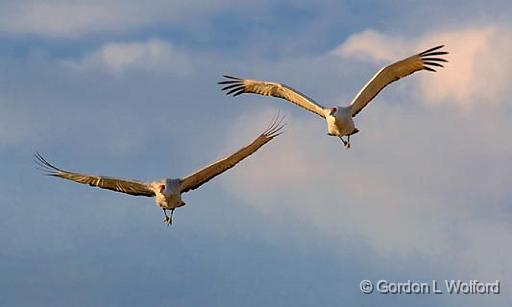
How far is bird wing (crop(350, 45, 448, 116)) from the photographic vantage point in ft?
258

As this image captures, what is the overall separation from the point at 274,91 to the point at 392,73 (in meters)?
5.62

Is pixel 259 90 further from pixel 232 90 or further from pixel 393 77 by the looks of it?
pixel 393 77

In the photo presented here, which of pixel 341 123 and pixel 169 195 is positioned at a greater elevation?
pixel 341 123

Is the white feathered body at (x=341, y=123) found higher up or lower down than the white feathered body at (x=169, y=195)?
higher up

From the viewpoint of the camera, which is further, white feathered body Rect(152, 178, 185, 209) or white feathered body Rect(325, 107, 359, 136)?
white feathered body Rect(152, 178, 185, 209)

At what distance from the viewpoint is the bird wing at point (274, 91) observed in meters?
80.4

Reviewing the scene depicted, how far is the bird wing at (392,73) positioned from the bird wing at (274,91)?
1.51m

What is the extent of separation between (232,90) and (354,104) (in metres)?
6.63

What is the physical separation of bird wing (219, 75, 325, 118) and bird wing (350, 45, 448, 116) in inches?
59.6

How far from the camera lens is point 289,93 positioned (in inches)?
3204

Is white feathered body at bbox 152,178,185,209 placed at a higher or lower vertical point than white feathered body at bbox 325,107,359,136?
lower

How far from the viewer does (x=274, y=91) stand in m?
82.2

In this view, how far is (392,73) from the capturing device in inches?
3110

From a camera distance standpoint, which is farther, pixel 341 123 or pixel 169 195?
pixel 169 195
